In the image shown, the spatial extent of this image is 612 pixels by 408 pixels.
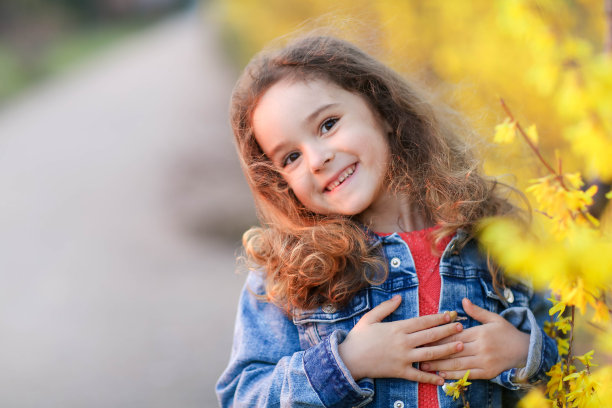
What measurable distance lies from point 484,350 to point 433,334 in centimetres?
14

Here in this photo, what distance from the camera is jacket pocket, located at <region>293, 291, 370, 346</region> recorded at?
1620 millimetres

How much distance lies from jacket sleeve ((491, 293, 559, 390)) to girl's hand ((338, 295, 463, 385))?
155mm

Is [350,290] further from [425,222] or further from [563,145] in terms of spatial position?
[563,145]

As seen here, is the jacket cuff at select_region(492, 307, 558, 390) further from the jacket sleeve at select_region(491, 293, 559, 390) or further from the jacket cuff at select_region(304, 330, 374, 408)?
the jacket cuff at select_region(304, 330, 374, 408)

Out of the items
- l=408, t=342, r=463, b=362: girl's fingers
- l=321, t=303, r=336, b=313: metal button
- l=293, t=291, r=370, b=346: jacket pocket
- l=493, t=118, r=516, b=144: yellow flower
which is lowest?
l=408, t=342, r=463, b=362: girl's fingers

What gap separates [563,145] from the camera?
3352mm

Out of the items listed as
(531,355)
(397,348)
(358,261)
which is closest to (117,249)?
(358,261)

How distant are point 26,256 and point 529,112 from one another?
4.37 m

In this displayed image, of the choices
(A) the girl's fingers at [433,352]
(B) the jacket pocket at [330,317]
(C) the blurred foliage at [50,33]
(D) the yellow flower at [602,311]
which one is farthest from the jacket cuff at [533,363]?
(C) the blurred foliage at [50,33]

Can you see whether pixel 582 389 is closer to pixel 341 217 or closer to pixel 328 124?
pixel 341 217

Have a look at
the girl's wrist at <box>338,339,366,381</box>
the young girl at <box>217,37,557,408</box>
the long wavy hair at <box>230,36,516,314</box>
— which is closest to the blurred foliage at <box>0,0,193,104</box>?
the long wavy hair at <box>230,36,516,314</box>

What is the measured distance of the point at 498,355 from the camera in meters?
1.55

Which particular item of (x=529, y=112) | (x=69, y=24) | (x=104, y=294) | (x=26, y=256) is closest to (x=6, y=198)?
(x=26, y=256)

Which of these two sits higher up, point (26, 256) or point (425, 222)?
point (26, 256)
